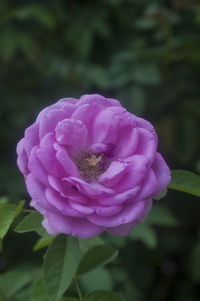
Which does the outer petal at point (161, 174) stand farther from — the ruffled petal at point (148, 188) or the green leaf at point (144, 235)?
the green leaf at point (144, 235)

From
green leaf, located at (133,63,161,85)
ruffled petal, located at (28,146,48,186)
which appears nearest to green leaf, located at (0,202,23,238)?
ruffled petal, located at (28,146,48,186)

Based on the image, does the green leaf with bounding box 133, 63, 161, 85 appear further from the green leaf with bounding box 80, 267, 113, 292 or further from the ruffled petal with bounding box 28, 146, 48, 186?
the ruffled petal with bounding box 28, 146, 48, 186

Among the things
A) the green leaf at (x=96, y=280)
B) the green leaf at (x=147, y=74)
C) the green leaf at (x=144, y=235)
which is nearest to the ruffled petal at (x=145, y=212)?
the green leaf at (x=96, y=280)

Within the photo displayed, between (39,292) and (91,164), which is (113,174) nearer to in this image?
(91,164)

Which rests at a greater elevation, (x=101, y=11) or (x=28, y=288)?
(x=101, y=11)

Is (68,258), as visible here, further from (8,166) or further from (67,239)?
(8,166)

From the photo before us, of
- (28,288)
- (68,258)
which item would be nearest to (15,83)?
(28,288)

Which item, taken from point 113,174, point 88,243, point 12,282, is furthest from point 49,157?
point 12,282
